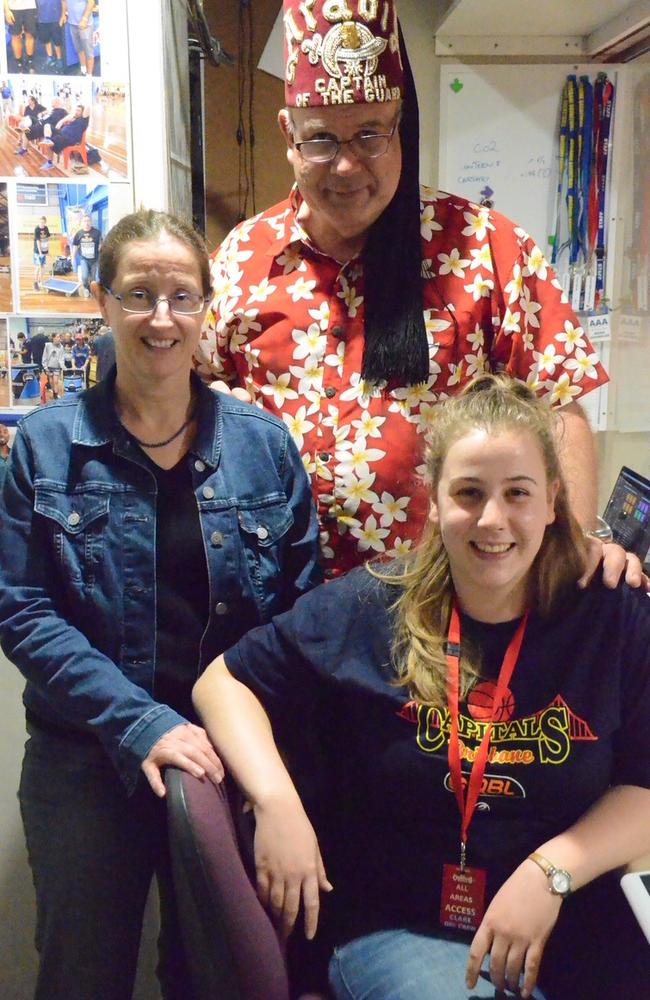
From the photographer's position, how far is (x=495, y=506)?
3.83 feet

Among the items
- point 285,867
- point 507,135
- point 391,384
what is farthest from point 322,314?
point 507,135

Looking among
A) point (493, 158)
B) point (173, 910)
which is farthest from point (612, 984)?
point (493, 158)

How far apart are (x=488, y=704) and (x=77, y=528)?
2.07 feet

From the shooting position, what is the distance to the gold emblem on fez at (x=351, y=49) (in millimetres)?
1372

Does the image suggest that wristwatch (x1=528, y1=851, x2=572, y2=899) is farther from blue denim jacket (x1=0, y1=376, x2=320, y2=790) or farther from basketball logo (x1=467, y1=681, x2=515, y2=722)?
blue denim jacket (x1=0, y1=376, x2=320, y2=790)

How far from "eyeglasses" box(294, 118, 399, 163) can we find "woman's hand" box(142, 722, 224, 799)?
898 millimetres

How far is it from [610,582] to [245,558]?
532mm

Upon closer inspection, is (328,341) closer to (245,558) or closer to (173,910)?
(245,558)

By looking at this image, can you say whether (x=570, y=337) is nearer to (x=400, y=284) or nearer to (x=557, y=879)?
(x=400, y=284)

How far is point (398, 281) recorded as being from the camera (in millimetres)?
1474

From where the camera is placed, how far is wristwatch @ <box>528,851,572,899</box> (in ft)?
3.60

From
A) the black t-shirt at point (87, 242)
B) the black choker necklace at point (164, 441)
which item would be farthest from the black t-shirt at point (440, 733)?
the black t-shirt at point (87, 242)

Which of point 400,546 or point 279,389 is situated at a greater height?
point 279,389

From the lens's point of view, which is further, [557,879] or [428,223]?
[428,223]
